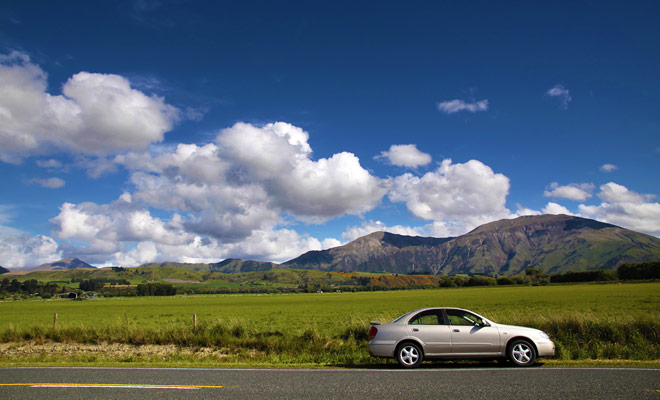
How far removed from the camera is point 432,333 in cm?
1336

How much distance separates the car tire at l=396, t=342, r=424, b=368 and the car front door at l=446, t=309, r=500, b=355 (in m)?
1.11

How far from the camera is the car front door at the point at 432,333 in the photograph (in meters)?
13.3

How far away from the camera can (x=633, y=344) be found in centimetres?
1698

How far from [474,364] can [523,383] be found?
3960 mm

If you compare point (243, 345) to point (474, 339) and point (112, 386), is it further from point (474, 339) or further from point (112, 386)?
point (474, 339)

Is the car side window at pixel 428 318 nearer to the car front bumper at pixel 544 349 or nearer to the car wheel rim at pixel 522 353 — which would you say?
the car wheel rim at pixel 522 353

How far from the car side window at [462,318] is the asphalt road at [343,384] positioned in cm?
150

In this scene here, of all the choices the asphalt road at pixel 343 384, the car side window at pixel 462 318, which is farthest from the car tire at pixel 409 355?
the car side window at pixel 462 318

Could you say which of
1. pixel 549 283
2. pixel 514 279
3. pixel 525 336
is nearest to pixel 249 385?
pixel 525 336

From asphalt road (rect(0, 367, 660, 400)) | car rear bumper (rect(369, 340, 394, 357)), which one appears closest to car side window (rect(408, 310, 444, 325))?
car rear bumper (rect(369, 340, 394, 357))

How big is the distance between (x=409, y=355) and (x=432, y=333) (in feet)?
3.43

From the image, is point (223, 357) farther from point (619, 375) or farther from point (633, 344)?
point (633, 344)

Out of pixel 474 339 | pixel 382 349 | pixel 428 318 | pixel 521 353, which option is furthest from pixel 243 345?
pixel 521 353

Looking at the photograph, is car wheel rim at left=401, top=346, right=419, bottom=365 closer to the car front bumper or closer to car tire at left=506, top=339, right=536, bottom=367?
car tire at left=506, top=339, right=536, bottom=367
